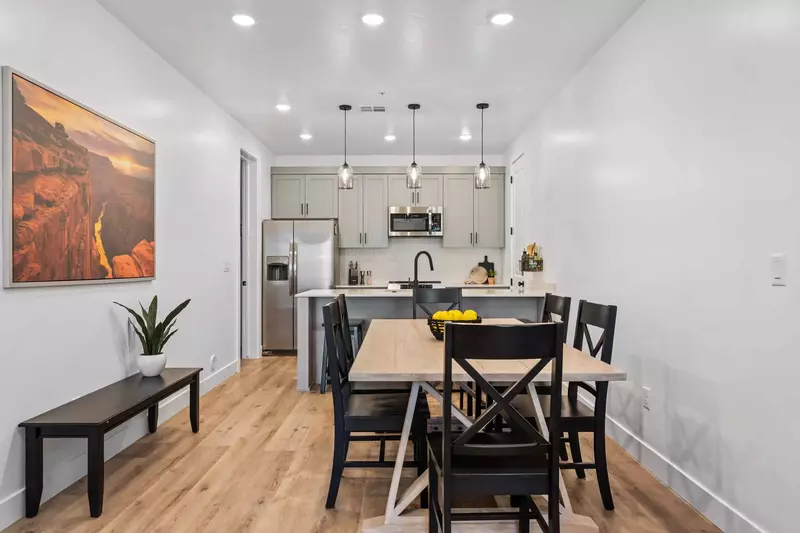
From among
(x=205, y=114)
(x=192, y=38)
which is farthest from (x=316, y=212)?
(x=192, y=38)

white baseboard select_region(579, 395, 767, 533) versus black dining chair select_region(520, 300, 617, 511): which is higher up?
black dining chair select_region(520, 300, 617, 511)

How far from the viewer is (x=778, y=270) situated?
1954mm

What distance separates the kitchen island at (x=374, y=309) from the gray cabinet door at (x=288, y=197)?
2.54m

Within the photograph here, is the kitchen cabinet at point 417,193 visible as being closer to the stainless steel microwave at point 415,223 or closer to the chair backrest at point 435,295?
the stainless steel microwave at point 415,223

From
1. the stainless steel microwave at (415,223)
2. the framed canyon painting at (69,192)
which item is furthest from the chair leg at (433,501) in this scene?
the stainless steel microwave at (415,223)

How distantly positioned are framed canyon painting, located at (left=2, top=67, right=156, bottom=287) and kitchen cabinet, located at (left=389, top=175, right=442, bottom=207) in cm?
394

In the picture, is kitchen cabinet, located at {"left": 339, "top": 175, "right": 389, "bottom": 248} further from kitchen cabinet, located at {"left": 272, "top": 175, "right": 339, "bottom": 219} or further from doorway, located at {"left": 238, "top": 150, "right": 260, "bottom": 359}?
doorway, located at {"left": 238, "top": 150, "right": 260, "bottom": 359}

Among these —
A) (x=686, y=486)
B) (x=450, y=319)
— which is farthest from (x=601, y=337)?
(x=686, y=486)

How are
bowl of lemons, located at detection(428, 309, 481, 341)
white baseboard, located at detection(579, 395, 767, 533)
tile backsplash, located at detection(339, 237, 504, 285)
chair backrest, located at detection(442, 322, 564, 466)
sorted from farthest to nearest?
tile backsplash, located at detection(339, 237, 504, 285) < bowl of lemons, located at detection(428, 309, 481, 341) < white baseboard, located at detection(579, 395, 767, 533) < chair backrest, located at detection(442, 322, 564, 466)

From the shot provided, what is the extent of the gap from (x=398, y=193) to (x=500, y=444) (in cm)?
556

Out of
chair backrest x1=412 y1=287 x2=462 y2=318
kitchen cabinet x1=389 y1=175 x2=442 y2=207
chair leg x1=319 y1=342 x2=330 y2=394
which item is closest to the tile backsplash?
kitchen cabinet x1=389 y1=175 x2=442 y2=207

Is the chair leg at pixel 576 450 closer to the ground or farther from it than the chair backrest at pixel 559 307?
closer to the ground

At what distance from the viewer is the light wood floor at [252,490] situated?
2295mm

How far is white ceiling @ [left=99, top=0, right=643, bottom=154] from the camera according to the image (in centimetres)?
307
